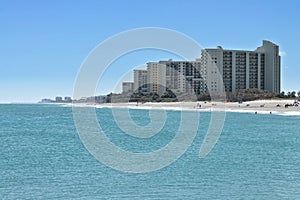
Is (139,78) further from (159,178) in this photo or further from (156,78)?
(159,178)

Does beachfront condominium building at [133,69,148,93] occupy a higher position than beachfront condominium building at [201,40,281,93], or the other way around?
beachfront condominium building at [201,40,281,93]

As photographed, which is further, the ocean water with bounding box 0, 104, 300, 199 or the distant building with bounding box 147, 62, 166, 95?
the distant building with bounding box 147, 62, 166, 95

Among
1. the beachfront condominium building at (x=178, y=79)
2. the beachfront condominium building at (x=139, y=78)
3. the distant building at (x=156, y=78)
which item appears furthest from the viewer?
the beachfront condominium building at (x=178, y=79)

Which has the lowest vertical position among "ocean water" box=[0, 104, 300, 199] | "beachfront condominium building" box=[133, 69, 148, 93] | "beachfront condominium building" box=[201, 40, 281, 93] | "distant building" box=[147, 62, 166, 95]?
"ocean water" box=[0, 104, 300, 199]

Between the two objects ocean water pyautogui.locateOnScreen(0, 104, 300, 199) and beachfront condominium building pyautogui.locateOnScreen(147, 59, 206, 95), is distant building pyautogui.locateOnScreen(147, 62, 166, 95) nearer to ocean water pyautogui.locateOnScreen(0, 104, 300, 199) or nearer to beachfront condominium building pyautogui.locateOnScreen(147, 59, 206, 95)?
beachfront condominium building pyautogui.locateOnScreen(147, 59, 206, 95)

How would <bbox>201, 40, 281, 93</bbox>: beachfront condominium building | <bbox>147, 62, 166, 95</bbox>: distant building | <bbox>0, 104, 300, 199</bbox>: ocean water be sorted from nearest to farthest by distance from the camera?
<bbox>0, 104, 300, 199</bbox>: ocean water, <bbox>147, 62, 166, 95</bbox>: distant building, <bbox>201, 40, 281, 93</bbox>: beachfront condominium building

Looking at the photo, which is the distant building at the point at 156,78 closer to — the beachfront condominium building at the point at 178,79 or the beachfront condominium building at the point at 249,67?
the beachfront condominium building at the point at 178,79

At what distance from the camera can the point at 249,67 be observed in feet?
491

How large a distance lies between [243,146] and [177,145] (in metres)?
4.29

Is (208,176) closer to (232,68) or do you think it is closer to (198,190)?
(198,190)

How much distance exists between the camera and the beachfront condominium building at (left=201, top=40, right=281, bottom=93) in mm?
147500

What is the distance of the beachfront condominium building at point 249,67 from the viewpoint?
148m

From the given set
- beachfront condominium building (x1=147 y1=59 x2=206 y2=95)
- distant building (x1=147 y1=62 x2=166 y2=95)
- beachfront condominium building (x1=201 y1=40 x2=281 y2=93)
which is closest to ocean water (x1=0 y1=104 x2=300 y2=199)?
distant building (x1=147 y1=62 x2=166 y2=95)

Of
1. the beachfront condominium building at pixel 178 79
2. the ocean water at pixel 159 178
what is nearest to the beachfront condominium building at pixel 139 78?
the beachfront condominium building at pixel 178 79
